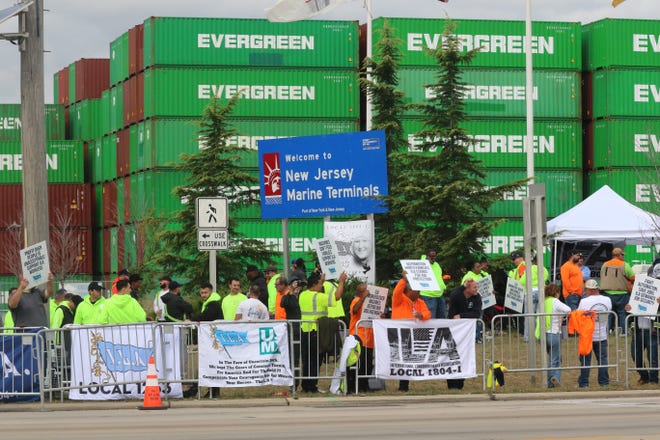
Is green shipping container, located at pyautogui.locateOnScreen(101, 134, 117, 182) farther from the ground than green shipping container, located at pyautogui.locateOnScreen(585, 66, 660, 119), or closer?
closer

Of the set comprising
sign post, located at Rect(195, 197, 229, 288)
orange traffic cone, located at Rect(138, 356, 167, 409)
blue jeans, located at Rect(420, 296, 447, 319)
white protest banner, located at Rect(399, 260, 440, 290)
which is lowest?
orange traffic cone, located at Rect(138, 356, 167, 409)

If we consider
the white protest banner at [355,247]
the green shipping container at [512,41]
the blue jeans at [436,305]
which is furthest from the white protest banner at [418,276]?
the green shipping container at [512,41]

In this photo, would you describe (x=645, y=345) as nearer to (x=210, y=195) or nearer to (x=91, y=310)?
(x=91, y=310)

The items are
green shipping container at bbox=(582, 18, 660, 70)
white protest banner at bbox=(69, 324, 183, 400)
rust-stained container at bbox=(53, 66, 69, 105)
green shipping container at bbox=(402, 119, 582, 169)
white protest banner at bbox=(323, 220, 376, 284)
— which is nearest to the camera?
white protest banner at bbox=(69, 324, 183, 400)

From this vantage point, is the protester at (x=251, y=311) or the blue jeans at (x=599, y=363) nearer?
the protester at (x=251, y=311)

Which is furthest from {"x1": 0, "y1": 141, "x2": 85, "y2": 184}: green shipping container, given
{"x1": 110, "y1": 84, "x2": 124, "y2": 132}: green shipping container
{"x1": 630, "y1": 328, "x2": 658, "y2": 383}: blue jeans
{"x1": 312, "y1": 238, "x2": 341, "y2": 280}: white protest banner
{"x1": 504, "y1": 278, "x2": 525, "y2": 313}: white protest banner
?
{"x1": 630, "y1": 328, "x2": 658, "y2": 383}: blue jeans

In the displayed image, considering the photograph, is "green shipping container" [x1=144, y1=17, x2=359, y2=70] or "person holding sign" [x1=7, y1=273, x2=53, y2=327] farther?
"green shipping container" [x1=144, y1=17, x2=359, y2=70]

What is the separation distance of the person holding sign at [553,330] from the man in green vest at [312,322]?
2903mm

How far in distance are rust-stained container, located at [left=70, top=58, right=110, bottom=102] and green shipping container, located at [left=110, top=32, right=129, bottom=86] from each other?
6.50 m

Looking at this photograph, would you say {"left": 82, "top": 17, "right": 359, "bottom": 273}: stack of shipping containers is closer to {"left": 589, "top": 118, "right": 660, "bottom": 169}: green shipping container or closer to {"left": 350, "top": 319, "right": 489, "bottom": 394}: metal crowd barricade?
{"left": 589, "top": 118, "right": 660, "bottom": 169}: green shipping container

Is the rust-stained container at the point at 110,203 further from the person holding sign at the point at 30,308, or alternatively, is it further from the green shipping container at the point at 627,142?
the person holding sign at the point at 30,308

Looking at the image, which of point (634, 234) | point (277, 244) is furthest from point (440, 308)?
point (277, 244)

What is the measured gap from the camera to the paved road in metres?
14.9

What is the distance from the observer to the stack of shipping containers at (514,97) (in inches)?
2176
